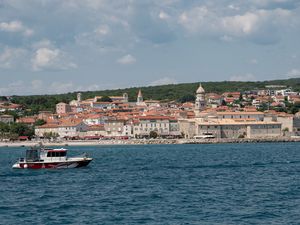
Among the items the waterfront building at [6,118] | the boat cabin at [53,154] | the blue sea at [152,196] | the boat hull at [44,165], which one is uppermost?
the waterfront building at [6,118]

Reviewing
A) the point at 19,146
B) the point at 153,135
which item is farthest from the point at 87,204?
the point at 153,135

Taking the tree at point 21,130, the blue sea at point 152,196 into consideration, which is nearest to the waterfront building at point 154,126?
the tree at point 21,130

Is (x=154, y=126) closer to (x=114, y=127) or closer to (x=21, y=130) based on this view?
(x=114, y=127)

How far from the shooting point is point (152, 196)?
110ft

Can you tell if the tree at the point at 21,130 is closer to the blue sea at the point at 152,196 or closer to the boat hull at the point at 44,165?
the boat hull at the point at 44,165

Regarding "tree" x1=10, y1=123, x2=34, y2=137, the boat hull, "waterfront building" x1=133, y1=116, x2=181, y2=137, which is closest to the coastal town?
"waterfront building" x1=133, y1=116, x2=181, y2=137

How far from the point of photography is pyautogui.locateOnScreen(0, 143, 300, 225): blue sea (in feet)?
91.3

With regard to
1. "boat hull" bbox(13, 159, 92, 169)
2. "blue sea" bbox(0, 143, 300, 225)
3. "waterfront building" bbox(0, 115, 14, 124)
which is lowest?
"blue sea" bbox(0, 143, 300, 225)

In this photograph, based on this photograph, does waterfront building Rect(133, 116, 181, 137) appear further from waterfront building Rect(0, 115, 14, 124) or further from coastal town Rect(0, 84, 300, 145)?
waterfront building Rect(0, 115, 14, 124)

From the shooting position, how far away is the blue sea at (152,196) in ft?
91.3

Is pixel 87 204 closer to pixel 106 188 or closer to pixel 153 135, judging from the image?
pixel 106 188

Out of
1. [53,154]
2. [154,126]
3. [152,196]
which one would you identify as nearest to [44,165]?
[53,154]

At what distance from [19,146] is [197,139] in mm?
29599

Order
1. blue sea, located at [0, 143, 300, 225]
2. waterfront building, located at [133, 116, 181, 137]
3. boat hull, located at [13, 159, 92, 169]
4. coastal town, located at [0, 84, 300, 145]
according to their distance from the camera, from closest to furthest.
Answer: blue sea, located at [0, 143, 300, 225]
boat hull, located at [13, 159, 92, 169]
coastal town, located at [0, 84, 300, 145]
waterfront building, located at [133, 116, 181, 137]
